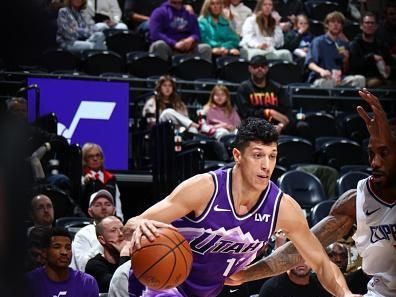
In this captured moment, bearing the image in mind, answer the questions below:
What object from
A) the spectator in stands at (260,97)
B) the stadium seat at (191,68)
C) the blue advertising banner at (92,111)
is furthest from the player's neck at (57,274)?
the stadium seat at (191,68)

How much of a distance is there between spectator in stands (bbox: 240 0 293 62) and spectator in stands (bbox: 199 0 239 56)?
0.19 m

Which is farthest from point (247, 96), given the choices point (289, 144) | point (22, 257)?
point (22, 257)

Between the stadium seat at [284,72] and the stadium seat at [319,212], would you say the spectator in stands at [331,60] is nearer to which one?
the stadium seat at [284,72]

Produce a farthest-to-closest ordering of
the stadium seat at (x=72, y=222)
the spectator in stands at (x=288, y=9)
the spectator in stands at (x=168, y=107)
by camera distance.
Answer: the spectator in stands at (x=288, y=9) < the spectator in stands at (x=168, y=107) < the stadium seat at (x=72, y=222)

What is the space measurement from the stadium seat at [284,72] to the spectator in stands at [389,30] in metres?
1.59

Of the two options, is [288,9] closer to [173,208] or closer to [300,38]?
[300,38]

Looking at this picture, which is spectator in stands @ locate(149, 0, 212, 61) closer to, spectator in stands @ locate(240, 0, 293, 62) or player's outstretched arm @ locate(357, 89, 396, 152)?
spectator in stands @ locate(240, 0, 293, 62)

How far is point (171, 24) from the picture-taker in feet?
40.0

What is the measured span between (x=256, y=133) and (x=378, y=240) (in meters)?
0.85

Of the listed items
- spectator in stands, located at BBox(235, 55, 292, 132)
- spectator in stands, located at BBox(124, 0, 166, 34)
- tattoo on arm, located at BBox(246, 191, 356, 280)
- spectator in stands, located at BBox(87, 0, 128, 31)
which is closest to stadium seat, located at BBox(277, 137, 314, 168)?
spectator in stands, located at BBox(235, 55, 292, 132)

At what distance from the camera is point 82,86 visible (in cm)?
982

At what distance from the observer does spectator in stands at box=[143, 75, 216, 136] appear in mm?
10062

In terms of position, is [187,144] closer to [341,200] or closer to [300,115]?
[300,115]

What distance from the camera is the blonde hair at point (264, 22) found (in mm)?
12562
